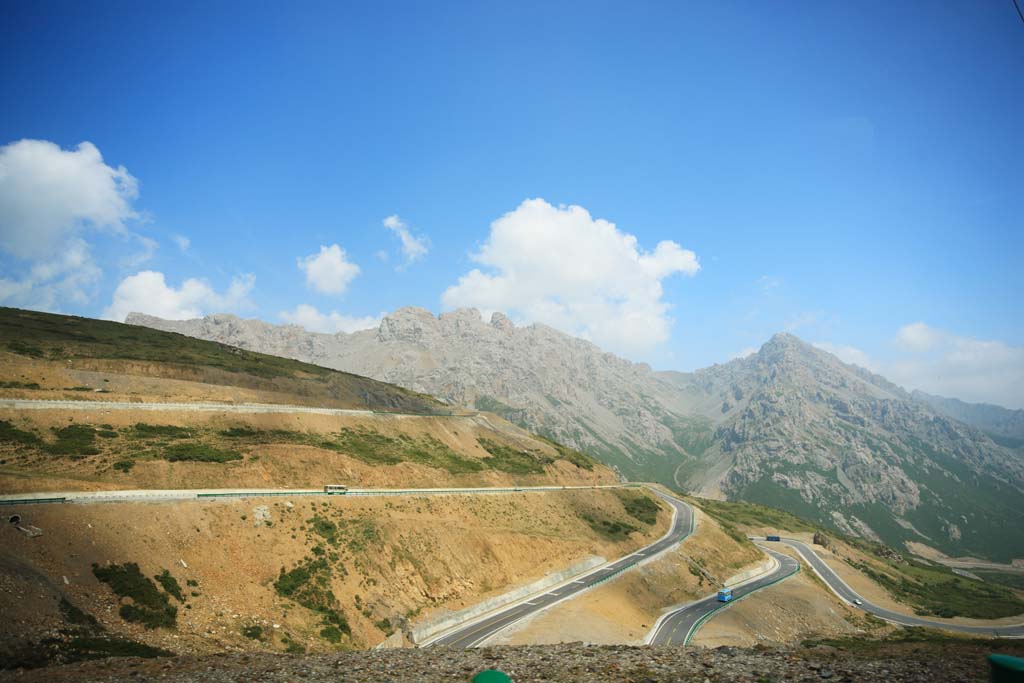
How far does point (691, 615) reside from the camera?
68125mm

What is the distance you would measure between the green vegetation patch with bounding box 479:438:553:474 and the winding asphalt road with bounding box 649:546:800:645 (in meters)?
42.0

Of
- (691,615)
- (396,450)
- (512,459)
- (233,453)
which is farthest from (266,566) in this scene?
(512,459)

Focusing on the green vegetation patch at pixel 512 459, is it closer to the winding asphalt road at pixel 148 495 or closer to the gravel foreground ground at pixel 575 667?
the winding asphalt road at pixel 148 495

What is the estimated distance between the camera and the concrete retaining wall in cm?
4956

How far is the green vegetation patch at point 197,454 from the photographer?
187 ft

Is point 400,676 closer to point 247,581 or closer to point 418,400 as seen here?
point 247,581

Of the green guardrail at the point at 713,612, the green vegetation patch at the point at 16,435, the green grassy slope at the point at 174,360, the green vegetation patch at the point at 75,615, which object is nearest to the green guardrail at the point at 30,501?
the green vegetation patch at the point at 75,615

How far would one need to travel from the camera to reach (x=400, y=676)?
22188 millimetres

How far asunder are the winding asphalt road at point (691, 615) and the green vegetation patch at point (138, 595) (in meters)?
47.4

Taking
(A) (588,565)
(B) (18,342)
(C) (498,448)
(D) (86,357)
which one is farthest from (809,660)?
(B) (18,342)

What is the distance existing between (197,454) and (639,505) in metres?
87.2

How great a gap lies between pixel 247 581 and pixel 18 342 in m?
77.3

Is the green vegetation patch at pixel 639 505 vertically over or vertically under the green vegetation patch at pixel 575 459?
under

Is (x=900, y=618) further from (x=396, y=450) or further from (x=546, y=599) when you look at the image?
(x=396, y=450)
